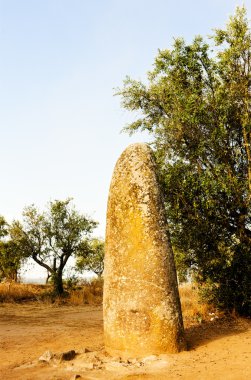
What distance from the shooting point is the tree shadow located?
9.21m

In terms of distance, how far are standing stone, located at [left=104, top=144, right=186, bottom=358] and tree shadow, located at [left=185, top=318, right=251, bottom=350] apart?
1156mm

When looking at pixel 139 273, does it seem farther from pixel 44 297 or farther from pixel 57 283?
pixel 57 283

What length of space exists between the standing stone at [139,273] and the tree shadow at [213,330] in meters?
1.16

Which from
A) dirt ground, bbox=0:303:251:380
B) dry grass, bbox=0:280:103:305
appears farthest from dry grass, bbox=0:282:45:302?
dirt ground, bbox=0:303:251:380

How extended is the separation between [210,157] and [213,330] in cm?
583

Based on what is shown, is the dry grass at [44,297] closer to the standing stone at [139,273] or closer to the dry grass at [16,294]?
the dry grass at [16,294]

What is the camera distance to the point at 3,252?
28672mm

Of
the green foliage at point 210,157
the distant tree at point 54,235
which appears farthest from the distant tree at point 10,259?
the green foliage at point 210,157

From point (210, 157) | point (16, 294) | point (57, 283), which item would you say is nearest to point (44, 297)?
point (16, 294)

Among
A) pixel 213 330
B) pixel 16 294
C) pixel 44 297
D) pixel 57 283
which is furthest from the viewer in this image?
pixel 57 283

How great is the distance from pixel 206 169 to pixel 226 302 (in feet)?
15.0

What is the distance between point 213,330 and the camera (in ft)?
34.6

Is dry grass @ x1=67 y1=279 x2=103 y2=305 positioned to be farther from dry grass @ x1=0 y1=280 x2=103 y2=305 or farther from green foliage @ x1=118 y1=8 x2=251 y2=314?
green foliage @ x1=118 y1=8 x2=251 y2=314

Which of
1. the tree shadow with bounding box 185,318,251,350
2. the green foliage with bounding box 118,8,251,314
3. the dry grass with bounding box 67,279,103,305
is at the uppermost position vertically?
the green foliage with bounding box 118,8,251,314
